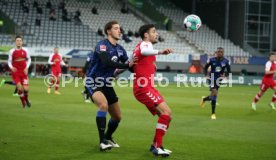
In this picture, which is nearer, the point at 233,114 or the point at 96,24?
the point at 233,114

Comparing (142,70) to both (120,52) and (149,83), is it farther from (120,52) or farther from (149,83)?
(120,52)

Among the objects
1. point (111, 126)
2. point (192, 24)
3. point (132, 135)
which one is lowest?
point (132, 135)

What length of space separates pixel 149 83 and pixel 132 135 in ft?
9.29

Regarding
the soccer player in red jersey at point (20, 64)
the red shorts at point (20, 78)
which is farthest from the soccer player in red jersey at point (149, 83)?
the red shorts at point (20, 78)

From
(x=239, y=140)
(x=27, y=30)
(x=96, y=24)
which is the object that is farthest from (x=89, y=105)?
(x=96, y=24)

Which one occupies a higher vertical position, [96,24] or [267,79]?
[96,24]

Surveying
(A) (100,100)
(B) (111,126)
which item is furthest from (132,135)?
(A) (100,100)

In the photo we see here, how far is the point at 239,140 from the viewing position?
39.8 ft

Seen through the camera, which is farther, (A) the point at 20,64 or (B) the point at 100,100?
(A) the point at 20,64

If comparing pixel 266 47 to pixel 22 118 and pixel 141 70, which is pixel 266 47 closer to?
pixel 22 118

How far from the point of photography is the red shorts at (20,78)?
65.4 feet

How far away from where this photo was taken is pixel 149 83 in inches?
395

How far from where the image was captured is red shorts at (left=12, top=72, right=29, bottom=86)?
19.9 metres

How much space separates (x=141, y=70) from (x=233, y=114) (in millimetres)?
9903
